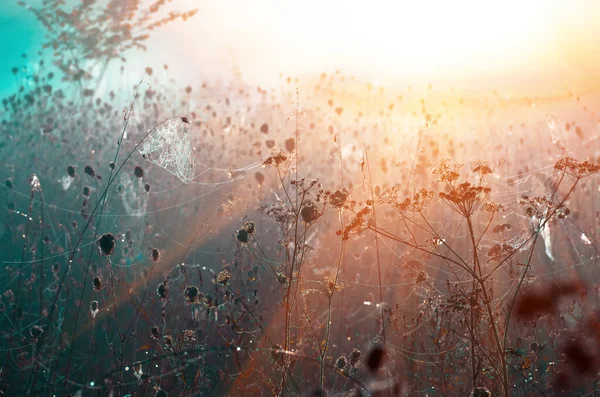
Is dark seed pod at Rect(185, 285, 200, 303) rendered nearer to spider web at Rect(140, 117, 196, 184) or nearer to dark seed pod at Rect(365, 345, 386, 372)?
spider web at Rect(140, 117, 196, 184)

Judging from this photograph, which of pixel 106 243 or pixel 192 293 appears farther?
pixel 192 293

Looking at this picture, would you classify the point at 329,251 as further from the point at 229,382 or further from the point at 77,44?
the point at 77,44

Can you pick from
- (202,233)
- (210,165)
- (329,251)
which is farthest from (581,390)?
(210,165)

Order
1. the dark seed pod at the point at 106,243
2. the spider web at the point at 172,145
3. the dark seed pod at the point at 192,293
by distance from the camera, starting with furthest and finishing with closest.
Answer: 1. the spider web at the point at 172,145
2. the dark seed pod at the point at 192,293
3. the dark seed pod at the point at 106,243

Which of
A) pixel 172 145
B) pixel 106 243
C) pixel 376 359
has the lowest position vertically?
pixel 376 359

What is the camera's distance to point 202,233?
6715mm

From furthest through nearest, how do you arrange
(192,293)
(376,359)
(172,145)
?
(172,145), (376,359), (192,293)

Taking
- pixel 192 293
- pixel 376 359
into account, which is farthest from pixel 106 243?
pixel 376 359

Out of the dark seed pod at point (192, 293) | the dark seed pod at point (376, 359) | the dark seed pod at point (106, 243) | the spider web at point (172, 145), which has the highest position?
the spider web at point (172, 145)

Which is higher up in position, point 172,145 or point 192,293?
point 172,145

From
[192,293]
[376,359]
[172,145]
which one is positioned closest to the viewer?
[192,293]

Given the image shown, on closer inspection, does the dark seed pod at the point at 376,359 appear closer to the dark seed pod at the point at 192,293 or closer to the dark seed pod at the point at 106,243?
the dark seed pod at the point at 192,293

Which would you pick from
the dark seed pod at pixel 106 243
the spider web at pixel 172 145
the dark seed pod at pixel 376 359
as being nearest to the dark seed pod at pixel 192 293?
the dark seed pod at pixel 106 243

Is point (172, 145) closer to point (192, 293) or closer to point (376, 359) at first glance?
point (192, 293)
